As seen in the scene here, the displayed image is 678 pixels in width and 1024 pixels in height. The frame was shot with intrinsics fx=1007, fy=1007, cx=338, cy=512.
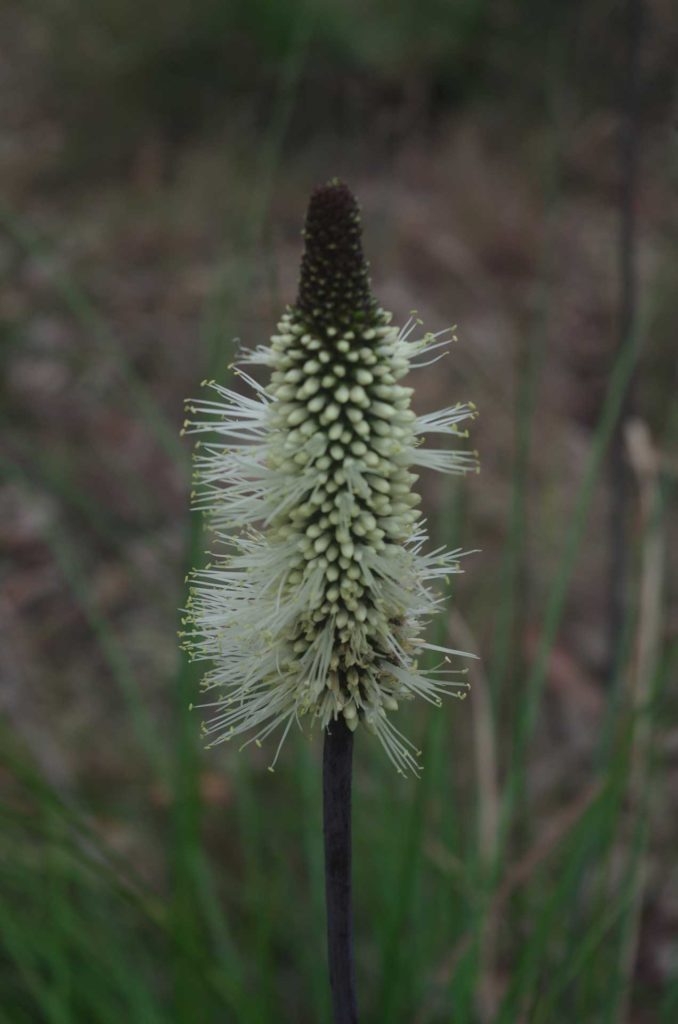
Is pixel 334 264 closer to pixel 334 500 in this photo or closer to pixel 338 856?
pixel 334 500

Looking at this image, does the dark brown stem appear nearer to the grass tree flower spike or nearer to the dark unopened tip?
the grass tree flower spike

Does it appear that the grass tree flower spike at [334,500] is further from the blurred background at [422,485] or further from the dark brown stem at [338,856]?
Answer: the blurred background at [422,485]

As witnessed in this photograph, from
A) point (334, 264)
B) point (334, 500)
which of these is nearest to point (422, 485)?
point (334, 500)

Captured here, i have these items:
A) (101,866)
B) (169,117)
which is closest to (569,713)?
(101,866)

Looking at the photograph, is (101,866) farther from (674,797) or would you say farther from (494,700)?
(674,797)

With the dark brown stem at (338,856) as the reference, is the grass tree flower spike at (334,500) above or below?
above

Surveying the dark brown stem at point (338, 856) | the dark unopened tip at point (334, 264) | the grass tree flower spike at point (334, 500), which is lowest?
the dark brown stem at point (338, 856)

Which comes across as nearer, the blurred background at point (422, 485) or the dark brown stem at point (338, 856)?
the dark brown stem at point (338, 856)

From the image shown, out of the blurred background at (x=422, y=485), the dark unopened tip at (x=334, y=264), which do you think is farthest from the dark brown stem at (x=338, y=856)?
the blurred background at (x=422, y=485)

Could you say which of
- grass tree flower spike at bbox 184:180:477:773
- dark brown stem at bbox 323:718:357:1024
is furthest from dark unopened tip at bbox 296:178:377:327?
dark brown stem at bbox 323:718:357:1024
